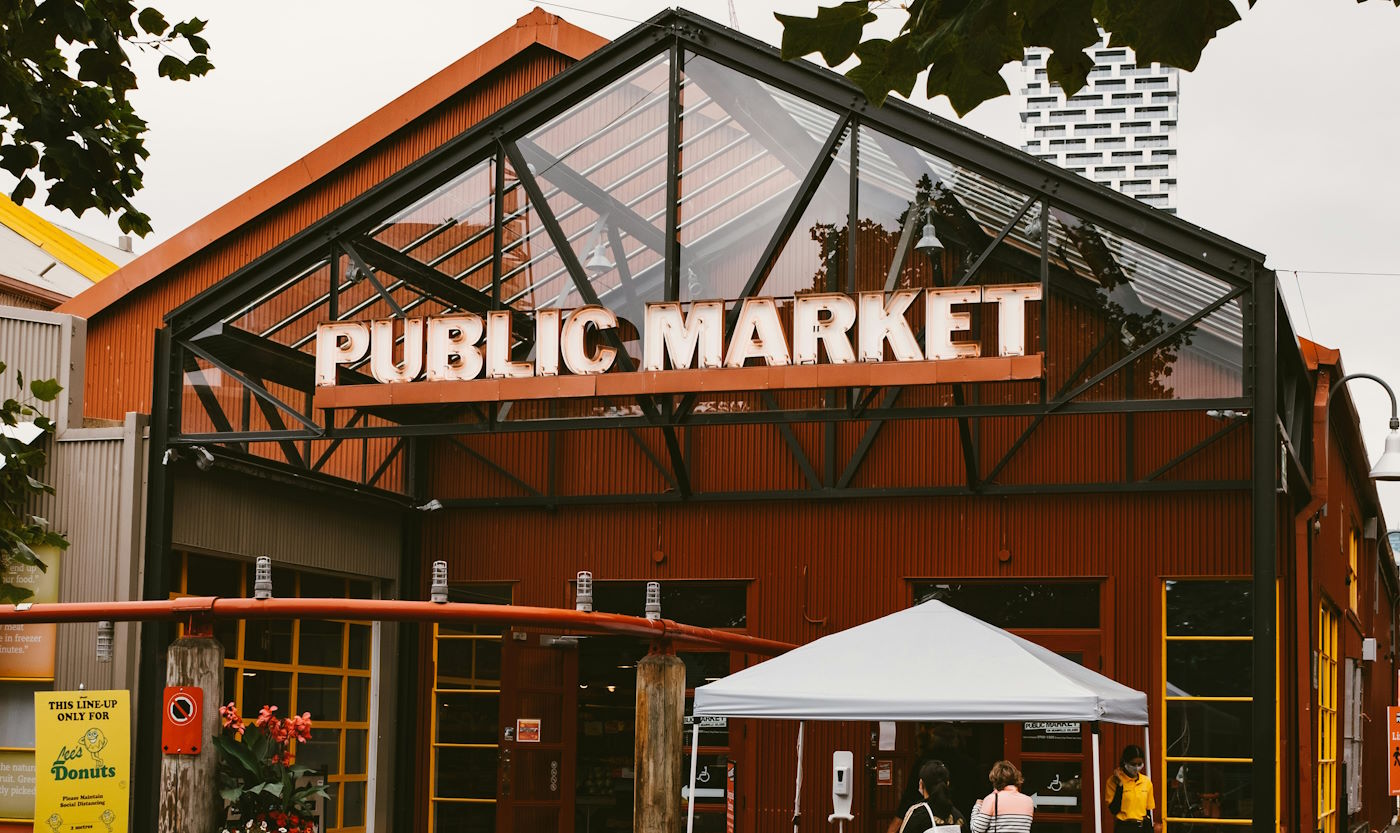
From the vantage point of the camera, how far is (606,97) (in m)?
15.2

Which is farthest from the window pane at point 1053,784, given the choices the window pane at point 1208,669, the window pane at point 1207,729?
the window pane at point 1208,669

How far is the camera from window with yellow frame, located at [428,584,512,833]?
18.1 m

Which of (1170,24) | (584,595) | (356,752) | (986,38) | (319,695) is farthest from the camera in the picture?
(356,752)

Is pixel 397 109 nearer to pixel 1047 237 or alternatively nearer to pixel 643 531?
pixel 643 531

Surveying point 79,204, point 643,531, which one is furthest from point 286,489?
point 79,204

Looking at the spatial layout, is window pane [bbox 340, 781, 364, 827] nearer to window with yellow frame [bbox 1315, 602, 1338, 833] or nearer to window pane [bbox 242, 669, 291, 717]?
window pane [bbox 242, 669, 291, 717]

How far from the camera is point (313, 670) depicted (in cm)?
1744

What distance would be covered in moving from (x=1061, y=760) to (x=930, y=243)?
518 centimetres

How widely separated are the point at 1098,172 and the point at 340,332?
84.0 m

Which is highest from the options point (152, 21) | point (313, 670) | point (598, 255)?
point (598, 255)

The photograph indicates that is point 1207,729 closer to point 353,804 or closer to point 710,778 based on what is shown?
point 710,778

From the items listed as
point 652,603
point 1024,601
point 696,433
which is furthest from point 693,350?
point 1024,601

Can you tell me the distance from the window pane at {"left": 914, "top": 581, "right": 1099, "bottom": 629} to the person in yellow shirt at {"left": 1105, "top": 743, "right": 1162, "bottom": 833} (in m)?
2.88

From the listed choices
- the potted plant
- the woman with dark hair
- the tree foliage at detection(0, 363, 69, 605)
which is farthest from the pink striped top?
the tree foliage at detection(0, 363, 69, 605)
